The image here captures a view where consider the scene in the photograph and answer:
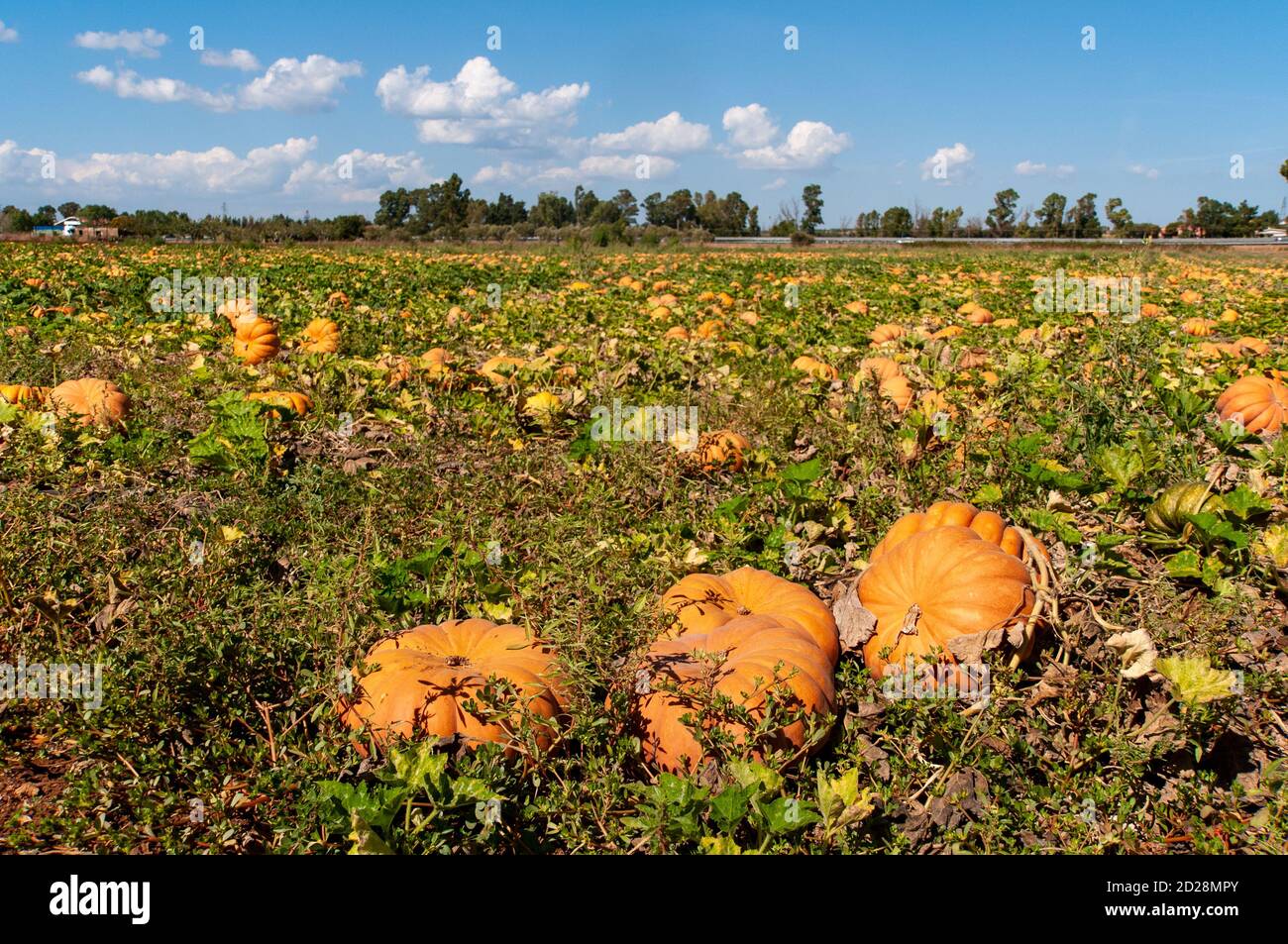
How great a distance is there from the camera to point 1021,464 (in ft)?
13.9

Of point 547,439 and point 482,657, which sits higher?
point 547,439

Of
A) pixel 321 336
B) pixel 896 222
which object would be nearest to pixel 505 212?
pixel 896 222

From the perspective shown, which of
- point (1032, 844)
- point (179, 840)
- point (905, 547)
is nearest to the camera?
point (179, 840)

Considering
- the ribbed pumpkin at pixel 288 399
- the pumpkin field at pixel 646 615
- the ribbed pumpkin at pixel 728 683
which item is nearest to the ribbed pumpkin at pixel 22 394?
the pumpkin field at pixel 646 615

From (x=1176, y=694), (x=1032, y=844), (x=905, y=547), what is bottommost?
(x=1032, y=844)

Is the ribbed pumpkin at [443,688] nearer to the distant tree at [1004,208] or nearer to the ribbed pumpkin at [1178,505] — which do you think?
the ribbed pumpkin at [1178,505]

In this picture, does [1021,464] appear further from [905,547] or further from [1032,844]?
[1032,844]

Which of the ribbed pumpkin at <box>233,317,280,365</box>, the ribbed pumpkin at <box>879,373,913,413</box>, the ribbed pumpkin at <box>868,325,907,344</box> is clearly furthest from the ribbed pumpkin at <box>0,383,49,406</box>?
the ribbed pumpkin at <box>868,325,907,344</box>

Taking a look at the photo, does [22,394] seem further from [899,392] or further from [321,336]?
[899,392]

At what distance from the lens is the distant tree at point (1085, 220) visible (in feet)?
211

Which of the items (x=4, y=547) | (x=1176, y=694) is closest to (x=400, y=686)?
(x=4, y=547)

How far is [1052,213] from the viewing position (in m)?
77.3
